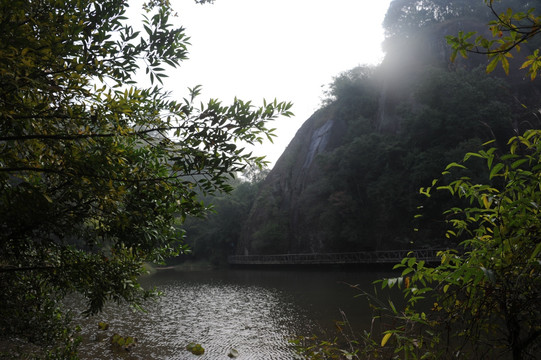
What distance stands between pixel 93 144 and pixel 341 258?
91.6ft

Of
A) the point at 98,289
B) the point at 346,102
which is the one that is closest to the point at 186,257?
the point at 346,102

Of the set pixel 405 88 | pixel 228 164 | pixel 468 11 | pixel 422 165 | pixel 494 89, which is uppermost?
pixel 468 11

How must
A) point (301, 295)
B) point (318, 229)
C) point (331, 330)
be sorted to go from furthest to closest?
point (318, 229) < point (301, 295) < point (331, 330)

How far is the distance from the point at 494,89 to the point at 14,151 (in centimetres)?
3072

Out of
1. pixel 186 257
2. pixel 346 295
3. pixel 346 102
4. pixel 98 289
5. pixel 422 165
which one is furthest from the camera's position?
pixel 186 257

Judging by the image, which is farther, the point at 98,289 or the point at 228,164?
the point at 98,289

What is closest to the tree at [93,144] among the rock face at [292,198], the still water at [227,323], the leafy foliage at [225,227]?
the still water at [227,323]

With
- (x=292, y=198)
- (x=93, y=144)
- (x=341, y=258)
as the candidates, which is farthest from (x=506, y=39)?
(x=292, y=198)

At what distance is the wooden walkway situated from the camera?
2386 centimetres

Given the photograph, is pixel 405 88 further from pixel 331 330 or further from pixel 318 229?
pixel 331 330

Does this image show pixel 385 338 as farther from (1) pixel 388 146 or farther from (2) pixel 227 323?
(1) pixel 388 146

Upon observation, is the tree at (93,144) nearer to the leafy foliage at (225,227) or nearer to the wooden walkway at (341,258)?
the wooden walkway at (341,258)

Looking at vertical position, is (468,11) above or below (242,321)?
above

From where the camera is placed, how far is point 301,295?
53.9ft
